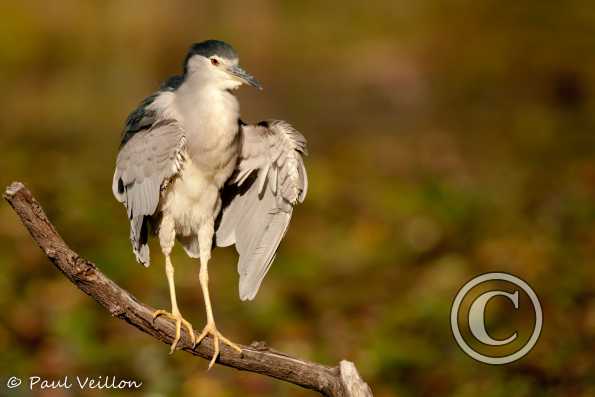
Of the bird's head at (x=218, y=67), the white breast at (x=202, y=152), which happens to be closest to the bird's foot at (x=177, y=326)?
the white breast at (x=202, y=152)

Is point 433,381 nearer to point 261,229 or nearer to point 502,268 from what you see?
point 502,268

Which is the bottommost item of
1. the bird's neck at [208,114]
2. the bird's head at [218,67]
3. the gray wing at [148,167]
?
the gray wing at [148,167]

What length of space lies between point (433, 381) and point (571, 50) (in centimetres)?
983

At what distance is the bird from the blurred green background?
214 cm

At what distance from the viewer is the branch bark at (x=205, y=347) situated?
12.8ft

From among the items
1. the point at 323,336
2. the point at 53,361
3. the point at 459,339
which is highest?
the point at 459,339

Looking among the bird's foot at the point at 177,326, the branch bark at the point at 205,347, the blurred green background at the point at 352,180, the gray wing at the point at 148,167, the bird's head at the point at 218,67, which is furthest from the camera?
the blurred green background at the point at 352,180

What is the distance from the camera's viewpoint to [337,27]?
54.0 ft

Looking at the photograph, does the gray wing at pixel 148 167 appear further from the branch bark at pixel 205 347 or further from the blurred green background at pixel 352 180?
the blurred green background at pixel 352 180

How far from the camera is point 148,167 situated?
4.56 meters

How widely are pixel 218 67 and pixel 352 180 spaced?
244 inches

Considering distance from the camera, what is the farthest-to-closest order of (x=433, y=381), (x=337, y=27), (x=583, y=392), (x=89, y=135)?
(x=337, y=27) → (x=89, y=135) → (x=433, y=381) → (x=583, y=392)

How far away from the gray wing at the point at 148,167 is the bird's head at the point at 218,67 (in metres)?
0.28

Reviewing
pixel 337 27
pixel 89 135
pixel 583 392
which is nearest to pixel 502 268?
pixel 583 392
